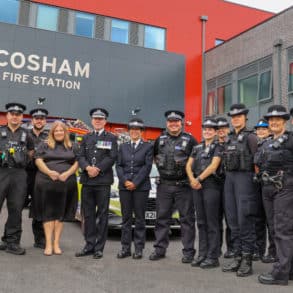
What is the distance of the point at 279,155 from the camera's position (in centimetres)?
464

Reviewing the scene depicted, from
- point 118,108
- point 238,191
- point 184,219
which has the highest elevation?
point 118,108

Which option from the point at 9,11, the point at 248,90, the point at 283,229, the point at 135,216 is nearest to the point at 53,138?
the point at 135,216

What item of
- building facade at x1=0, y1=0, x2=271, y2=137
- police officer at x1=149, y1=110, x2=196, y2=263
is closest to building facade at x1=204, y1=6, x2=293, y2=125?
building facade at x1=0, y1=0, x2=271, y2=137

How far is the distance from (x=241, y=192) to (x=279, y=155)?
772 mm

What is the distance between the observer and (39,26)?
19297mm

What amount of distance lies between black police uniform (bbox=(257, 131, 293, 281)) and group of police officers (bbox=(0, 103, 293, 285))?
0.01 m

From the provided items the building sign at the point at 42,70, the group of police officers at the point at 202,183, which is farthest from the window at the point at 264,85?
the group of police officers at the point at 202,183

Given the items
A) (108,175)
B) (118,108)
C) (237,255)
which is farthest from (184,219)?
(118,108)

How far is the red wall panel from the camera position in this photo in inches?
816

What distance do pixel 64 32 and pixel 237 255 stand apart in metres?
16.9

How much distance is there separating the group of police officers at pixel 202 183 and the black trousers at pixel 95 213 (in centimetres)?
1

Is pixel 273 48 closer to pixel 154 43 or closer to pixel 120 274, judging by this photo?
pixel 154 43

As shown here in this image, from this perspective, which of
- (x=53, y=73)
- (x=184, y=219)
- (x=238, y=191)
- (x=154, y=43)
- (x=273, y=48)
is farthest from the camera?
(x=154, y=43)

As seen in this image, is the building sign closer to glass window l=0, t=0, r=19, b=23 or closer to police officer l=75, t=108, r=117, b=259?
glass window l=0, t=0, r=19, b=23
